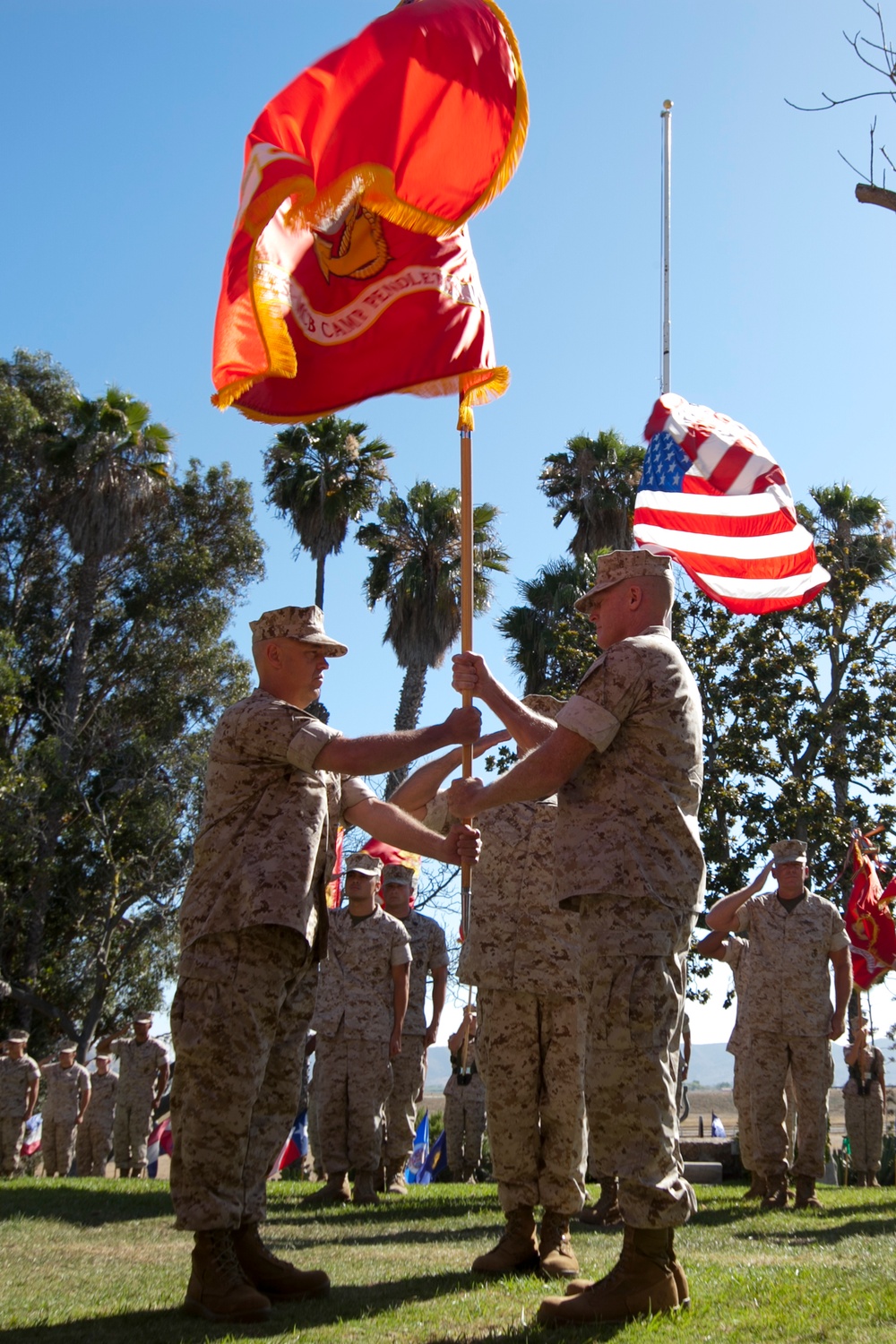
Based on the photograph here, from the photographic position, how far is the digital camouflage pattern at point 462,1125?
13250 millimetres

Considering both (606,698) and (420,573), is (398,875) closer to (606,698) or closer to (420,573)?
(606,698)

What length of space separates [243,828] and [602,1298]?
197 cm

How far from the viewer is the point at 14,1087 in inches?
639

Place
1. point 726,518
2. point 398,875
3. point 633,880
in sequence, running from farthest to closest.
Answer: point 398,875, point 726,518, point 633,880

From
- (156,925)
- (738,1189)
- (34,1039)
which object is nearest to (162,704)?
(156,925)

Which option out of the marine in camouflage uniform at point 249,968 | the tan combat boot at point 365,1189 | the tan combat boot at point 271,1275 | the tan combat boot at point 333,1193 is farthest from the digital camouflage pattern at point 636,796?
the tan combat boot at point 333,1193

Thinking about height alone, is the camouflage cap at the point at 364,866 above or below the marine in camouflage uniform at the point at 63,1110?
above

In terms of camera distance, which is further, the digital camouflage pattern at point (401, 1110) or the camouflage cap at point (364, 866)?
the digital camouflage pattern at point (401, 1110)

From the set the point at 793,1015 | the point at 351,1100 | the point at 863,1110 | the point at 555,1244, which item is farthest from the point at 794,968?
the point at 863,1110

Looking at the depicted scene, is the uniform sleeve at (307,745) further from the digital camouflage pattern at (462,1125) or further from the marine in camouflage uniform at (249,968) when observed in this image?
the digital camouflage pattern at (462,1125)

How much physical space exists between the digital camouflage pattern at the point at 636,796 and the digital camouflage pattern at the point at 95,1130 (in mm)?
13706

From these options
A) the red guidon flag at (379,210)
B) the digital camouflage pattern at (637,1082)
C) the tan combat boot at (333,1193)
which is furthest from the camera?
the tan combat boot at (333,1193)

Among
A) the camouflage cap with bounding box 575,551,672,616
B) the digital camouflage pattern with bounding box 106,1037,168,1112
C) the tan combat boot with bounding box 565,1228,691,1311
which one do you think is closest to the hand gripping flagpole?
the camouflage cap with bounding box 575,551,672,616

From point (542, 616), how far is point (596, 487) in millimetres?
3045
